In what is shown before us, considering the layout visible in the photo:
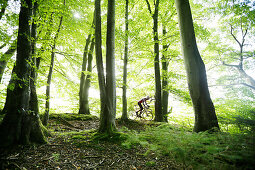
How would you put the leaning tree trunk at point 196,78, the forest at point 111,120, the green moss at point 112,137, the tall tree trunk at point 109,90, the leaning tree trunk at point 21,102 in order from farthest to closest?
the tall tree trunk at point 109,90
the green moss at point 112,137
the leaning tree trunk at point 196,78
the leaning tree trunk at point 21,102
the forest at point 111,120

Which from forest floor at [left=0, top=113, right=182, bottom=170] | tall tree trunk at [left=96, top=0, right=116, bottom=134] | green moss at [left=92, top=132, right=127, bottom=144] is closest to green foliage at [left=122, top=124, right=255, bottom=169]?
forest floor at [left=0, top=113, right=182, bottom=170]

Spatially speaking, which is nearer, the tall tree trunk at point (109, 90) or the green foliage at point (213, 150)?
the green foliage at point (213, 150)

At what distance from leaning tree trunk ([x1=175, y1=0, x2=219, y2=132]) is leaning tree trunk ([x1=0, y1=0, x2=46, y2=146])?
4149 millimetres

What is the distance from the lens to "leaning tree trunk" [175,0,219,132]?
10.8 feet

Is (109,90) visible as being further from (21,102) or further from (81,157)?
(21,102)

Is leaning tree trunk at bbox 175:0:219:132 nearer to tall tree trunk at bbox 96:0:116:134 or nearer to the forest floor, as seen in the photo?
the forest floor

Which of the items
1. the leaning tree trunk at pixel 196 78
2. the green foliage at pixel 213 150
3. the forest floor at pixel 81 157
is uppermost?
the leaning tree trunk at pixel 196 78

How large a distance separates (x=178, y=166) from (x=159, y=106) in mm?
4511

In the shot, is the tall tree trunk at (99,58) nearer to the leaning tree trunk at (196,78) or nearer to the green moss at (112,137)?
the green moss at (112,137)

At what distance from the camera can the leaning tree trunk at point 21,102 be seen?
2.61m

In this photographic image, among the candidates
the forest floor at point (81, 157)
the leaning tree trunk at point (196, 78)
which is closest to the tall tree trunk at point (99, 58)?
the forest floor at point (81, 157)

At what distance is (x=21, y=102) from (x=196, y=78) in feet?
14.6

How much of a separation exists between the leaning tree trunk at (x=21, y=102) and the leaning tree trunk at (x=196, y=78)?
4.15 m

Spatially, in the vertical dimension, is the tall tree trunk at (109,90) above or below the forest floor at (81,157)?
above
